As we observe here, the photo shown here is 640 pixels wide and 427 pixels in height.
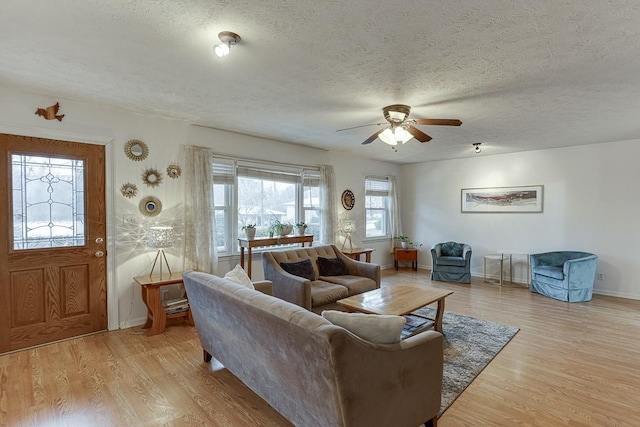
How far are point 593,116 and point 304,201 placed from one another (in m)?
4.21

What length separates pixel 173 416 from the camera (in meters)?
2.22

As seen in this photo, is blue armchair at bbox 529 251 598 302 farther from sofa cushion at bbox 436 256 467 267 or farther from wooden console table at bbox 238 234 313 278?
wooden console table at bbox 238 234 313 278

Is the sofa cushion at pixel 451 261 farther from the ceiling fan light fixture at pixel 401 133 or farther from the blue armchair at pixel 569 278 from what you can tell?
the ceiling fan light fixture at pixel 401 133

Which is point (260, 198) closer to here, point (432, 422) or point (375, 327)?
point (375, 327)

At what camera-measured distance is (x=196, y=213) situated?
4305 mm

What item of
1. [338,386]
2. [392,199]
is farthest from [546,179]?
[338,386]

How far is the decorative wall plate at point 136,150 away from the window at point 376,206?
4485mm

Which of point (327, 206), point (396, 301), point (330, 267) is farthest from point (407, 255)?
point (396, 301)

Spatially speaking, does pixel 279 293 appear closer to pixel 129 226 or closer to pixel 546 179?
pixel 129 226

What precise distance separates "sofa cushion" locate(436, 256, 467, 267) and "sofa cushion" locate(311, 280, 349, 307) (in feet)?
9.69

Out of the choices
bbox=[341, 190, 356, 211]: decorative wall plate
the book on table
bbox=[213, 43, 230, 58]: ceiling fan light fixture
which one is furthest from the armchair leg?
bbox=[341, 190, 356, 211]: decorative wall plate

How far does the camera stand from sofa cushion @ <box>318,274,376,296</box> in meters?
4.20

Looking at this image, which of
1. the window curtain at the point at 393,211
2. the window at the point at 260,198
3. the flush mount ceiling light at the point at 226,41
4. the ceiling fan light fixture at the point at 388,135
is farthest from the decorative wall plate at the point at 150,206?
the window curtain at the point at 393,211

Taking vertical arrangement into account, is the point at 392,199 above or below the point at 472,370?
above
